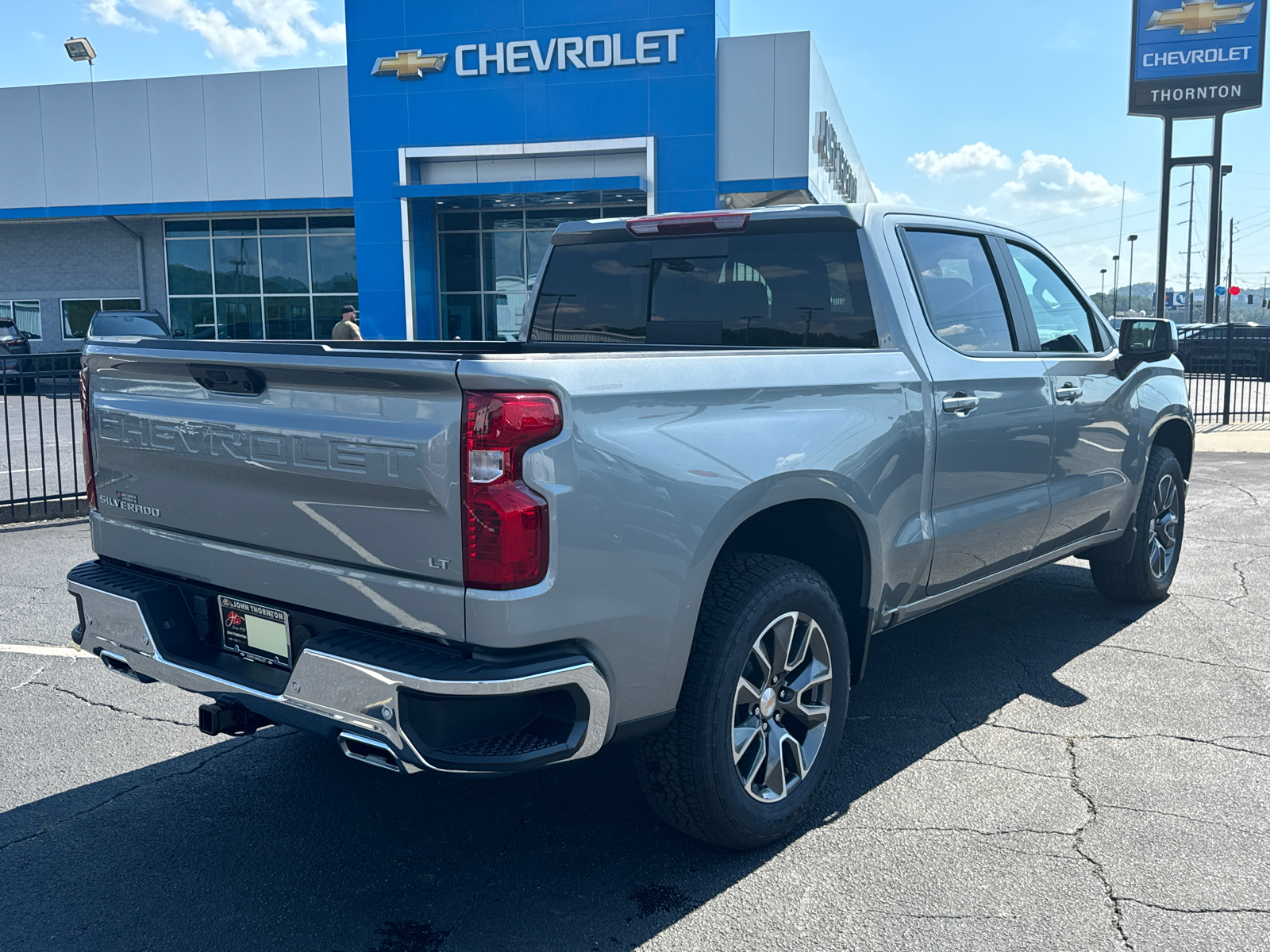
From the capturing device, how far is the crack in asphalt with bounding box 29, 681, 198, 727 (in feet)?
14.7

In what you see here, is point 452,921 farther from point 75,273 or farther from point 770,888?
point 75,273

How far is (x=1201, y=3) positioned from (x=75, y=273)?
103 ft

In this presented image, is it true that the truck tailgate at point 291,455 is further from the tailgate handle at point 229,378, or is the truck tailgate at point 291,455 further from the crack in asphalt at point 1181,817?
the crack in asphalt at point 1181,817

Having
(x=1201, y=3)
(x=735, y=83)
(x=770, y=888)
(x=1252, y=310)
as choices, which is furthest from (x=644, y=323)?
(x=1252, y=310)

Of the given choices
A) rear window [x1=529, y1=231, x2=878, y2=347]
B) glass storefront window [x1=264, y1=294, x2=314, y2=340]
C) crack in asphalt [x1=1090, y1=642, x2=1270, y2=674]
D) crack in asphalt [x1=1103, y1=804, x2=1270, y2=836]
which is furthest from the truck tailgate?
glass storefront window [x1=264, y1=294, x2=314, y2=340]

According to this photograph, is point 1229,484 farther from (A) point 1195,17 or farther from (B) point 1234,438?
(A) point 1195,17

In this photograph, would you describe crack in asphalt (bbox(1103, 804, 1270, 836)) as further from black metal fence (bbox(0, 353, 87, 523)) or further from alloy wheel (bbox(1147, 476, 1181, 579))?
black metal fence (bbox(0, 353, 87, 523))

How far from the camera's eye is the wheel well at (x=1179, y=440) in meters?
6.07

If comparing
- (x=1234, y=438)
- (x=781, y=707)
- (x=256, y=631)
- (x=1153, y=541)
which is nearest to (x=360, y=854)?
(x=256, y=631)

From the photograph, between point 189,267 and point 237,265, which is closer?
point 237,265

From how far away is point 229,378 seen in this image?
2994mm

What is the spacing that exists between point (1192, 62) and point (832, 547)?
61.9 feet

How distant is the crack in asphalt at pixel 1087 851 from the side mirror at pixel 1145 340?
2.09m

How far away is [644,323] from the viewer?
448cm
